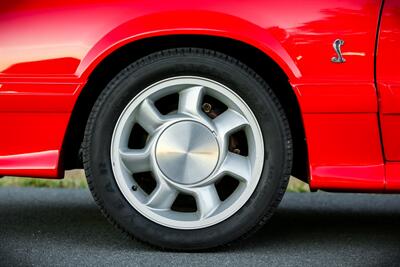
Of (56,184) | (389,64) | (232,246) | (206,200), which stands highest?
(389,64)

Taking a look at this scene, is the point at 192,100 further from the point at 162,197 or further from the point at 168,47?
the point at 162,197

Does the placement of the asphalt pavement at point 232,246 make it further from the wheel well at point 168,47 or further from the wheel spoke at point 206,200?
the wheel well at point 168,47

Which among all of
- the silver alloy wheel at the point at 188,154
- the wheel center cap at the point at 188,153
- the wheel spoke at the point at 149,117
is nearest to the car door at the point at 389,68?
the silver alloy wheel at the point at 188,154

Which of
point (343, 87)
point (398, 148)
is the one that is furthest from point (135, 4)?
point (398, 148)

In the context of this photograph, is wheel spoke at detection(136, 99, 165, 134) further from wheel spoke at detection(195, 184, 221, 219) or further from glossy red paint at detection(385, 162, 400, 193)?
glossy red paint at detection(385, 162, 400, 193)

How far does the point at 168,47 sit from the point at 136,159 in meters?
0.51

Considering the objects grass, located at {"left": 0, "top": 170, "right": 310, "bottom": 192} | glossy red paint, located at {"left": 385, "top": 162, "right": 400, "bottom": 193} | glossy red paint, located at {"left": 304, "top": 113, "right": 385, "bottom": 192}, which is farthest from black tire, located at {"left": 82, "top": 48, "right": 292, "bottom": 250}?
grass, located at {"left": 0, "top": 170, "right": 310, "bottom": 192}

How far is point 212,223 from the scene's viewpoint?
3682 mm

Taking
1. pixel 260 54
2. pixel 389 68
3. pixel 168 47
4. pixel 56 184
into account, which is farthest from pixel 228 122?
pixel 56 184

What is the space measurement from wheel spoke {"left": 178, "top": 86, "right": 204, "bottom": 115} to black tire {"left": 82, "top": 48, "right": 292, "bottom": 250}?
2.8 inches

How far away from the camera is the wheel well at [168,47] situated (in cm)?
373

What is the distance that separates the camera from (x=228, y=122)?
3709mm

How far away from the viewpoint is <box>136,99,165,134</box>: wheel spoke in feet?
12.1

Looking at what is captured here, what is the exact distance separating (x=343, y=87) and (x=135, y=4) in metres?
0.93
